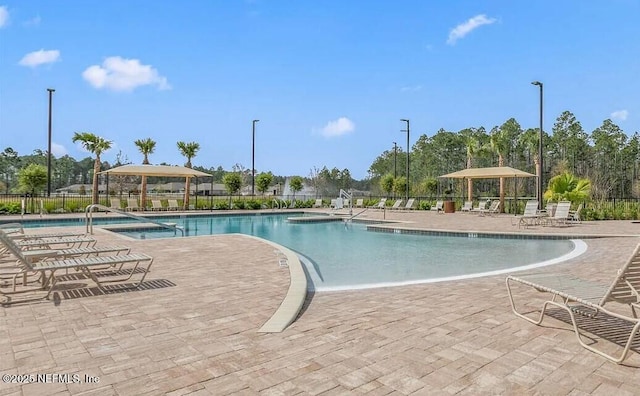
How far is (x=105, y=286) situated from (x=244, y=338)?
2478 millimetres

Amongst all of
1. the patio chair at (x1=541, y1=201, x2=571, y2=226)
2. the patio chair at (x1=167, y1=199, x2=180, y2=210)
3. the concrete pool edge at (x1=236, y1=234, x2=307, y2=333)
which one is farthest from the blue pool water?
the patio chair at (x1=167, y1=199, x2=180, y2=210)

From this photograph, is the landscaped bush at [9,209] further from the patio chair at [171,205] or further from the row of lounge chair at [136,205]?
the patio chair at [171,205]

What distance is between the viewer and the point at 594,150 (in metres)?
42.3

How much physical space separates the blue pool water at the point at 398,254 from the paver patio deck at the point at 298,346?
1.24 m

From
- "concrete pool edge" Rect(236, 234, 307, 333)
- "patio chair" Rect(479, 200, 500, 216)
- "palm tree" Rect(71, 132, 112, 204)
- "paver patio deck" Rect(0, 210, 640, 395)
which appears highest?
"palm tree" Rect(71, 132, 112, 204)

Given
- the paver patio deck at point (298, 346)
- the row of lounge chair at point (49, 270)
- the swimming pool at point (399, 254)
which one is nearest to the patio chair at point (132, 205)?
the swimming pool at point (399, 254)

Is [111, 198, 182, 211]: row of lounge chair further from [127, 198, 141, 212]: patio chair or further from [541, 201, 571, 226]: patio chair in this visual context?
[541, 201, 571, 226]: patio chair

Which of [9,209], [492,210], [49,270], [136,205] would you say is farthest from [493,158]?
[49,270]

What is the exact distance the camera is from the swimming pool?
6348 mm

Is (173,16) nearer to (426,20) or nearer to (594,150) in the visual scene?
(426,20)

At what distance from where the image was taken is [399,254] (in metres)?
8.84

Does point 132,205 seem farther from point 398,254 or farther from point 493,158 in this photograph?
point 493,158

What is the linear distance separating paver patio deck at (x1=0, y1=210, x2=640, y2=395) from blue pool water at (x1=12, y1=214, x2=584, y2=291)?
124 cm

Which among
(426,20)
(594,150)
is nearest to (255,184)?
(426,20)
